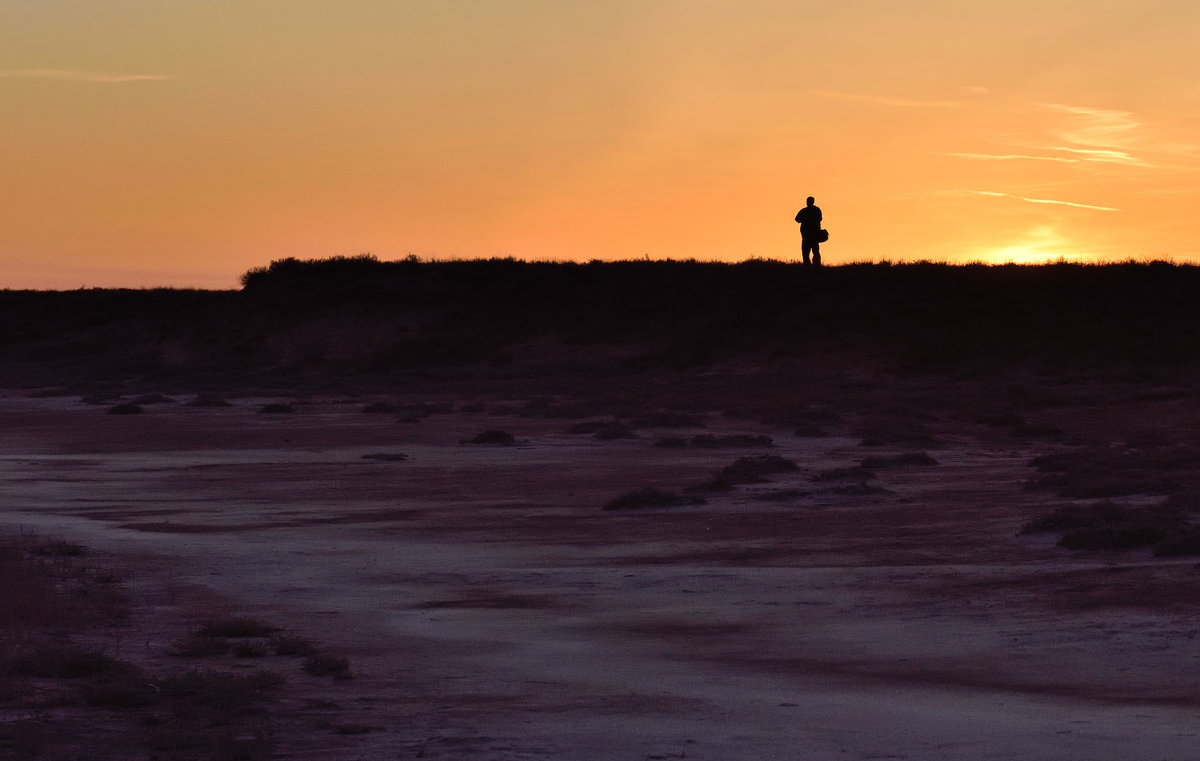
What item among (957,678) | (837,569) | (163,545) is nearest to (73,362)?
(163,545)

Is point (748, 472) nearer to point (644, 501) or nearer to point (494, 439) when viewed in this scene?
point (644, 501)

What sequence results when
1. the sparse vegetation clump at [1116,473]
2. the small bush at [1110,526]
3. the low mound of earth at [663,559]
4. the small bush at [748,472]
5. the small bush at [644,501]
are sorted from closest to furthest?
1. the low mound of earth at [663,559]
2. the small bush at [1110,526]
3. the small bush at [644,501]
4. the sparse vegetation clump at [1116,473]
5. the small bush at [748,472]

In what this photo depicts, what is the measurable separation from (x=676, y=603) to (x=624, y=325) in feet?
136

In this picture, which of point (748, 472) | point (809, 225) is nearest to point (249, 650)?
point (748, 472)

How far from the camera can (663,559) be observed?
48.4 ft

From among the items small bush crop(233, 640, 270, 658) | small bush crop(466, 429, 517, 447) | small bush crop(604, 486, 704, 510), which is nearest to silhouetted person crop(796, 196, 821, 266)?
small bush crop(466, 429, 517, 447)

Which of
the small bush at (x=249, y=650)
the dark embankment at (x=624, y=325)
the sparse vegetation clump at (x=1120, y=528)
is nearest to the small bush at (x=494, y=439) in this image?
the sparse vegetation clump at (x=1120, y=528)

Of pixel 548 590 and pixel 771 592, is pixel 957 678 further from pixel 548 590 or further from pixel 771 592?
pixel 548 590

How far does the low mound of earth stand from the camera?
8344mm

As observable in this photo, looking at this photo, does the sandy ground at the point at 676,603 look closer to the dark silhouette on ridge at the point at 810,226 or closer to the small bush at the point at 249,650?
the small bush at the point at 249,650

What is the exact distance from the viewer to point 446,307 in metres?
58.9

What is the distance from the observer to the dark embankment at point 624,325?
157 feet

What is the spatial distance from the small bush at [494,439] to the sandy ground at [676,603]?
4.12m

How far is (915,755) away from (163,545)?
9.83 m
